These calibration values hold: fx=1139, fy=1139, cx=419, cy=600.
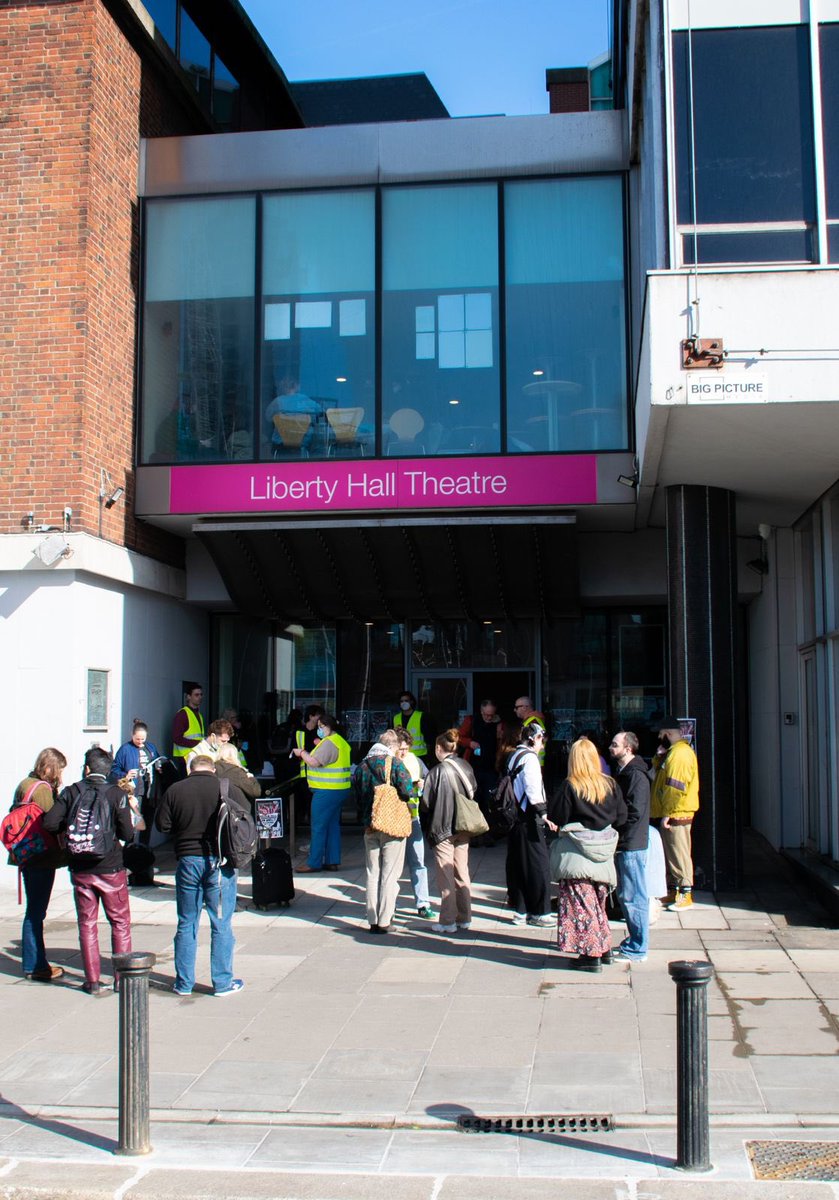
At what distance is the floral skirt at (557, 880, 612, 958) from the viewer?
838 cm

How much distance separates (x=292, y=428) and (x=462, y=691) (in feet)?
15.4

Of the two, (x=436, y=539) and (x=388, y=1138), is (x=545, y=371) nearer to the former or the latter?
(x=436, y=539)

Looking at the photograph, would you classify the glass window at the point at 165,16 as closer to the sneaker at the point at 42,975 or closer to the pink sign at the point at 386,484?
the pink sign at the point at 386,484

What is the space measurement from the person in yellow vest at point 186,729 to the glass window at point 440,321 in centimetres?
408

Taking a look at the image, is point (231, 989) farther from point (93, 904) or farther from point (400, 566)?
point (400, 566)

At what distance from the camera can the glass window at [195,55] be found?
53.2ft

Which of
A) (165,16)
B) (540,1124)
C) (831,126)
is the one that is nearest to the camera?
(540,1124)

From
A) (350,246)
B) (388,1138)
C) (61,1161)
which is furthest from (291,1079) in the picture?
(350,246)

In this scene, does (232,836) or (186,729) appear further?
(186,729)

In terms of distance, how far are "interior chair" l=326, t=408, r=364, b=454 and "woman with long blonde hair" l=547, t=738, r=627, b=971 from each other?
21.9ft

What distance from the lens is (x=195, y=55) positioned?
1666cm

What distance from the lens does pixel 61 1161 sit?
532cm

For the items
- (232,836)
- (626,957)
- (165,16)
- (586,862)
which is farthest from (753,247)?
(165,16)

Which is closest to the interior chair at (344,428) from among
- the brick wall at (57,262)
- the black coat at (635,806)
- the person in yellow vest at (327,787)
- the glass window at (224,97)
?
the brick wall at (57,262)
